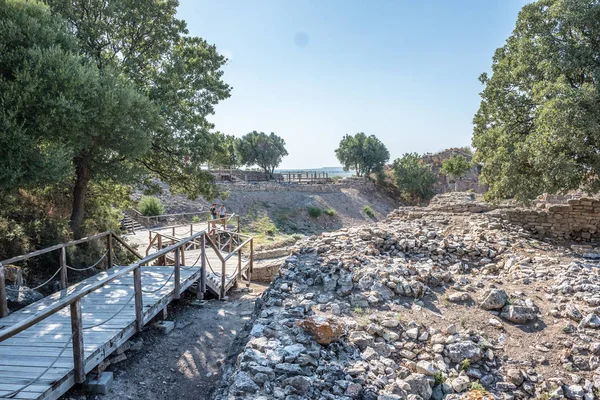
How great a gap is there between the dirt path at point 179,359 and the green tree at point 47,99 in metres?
3.87

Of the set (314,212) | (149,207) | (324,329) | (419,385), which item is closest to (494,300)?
(419,385)

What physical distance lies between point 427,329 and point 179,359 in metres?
3.96

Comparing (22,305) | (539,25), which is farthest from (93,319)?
(539,25)

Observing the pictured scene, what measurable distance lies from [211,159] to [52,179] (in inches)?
210

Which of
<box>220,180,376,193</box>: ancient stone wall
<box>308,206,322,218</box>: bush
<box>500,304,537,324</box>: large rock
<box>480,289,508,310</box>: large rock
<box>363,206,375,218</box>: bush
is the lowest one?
<box>363,206,375,218</box>: bush

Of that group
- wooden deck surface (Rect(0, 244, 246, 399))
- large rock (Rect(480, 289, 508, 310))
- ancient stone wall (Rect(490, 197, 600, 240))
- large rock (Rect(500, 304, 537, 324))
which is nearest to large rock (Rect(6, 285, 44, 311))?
wooden deck surface (Rect(0, 244, 246, 399))

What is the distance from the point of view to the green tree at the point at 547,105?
8.01 m

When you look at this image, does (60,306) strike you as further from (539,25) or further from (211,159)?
(539,25)

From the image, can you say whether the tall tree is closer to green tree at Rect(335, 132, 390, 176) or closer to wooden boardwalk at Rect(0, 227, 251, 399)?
wooden boardwalk at Rect(0, 227, 251, 399)

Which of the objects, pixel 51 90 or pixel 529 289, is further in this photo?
pixel 51 90

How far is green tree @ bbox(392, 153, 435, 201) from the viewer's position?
42.5m

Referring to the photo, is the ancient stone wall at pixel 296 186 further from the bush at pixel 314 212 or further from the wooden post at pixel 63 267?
the wooden post at pixel 63 267

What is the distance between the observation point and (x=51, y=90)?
6.80 m

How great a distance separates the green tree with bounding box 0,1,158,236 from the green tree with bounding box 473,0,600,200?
1019 centimetres
